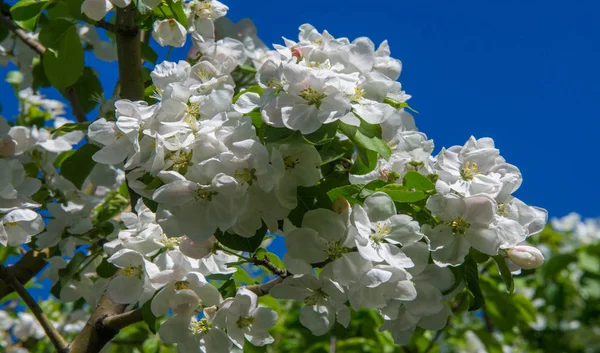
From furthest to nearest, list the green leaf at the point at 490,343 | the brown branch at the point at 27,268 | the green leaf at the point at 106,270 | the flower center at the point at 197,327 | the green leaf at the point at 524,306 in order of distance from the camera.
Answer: the green leaf at the point at 490,343 → the green leaf at the point at 524,306 → the brown branch at the point at 27,268 → the green leaf at the point at 106,270 → the flower center at the point at 197,327

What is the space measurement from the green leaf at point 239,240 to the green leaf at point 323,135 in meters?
0.19

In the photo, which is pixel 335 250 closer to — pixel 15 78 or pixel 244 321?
pixel 244 321

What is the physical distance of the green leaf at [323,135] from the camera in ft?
3.70

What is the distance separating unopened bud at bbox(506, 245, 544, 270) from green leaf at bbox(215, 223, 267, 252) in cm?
47

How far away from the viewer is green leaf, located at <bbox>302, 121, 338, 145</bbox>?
3.70 ft

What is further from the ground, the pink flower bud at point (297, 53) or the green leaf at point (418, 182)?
the pink flower bud at point (297, 53)

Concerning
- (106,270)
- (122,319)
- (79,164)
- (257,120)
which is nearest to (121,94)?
(79,164)

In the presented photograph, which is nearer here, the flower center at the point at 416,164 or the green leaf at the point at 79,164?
the flower center at the point at 416,164

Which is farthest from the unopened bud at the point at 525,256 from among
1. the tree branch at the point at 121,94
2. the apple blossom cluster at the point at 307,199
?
the tree branch at the point at 121,94

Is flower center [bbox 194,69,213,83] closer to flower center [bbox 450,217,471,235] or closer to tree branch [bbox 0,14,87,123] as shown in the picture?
flower center [bbox 450,217,471,235]

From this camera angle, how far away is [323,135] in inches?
44.8

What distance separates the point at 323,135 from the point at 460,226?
296 mm

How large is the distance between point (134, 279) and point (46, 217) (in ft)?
2.12

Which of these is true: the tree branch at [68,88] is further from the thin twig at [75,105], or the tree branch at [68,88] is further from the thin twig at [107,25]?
the thin twig at [107,25]
